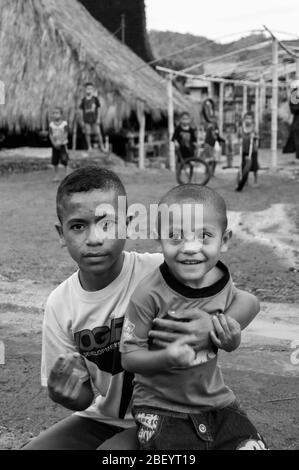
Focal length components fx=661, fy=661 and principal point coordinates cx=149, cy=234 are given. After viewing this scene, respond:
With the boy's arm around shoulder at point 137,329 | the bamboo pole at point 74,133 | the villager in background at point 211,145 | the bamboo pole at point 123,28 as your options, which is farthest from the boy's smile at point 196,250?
the bamboo pole at point 123,28

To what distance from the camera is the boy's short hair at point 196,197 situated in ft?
6.85

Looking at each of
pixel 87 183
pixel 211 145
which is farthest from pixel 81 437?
pixel 211 145

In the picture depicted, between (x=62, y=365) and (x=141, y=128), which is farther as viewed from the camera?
(x=141, y=128)

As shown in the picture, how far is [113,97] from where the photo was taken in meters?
16.4

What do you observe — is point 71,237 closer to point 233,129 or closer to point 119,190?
point 119,190

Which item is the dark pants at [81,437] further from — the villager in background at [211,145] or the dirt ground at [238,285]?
the villager in background at [211,145]

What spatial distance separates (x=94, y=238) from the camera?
217 cm

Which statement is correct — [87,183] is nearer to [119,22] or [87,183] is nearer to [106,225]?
[106,225]

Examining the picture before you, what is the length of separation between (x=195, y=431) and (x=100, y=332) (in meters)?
0.48

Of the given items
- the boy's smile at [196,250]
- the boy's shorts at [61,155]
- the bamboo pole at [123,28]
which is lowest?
the boy's shorts at [61,155]
